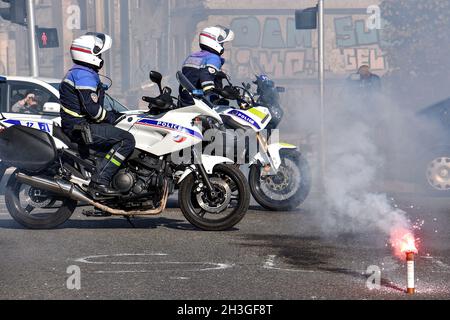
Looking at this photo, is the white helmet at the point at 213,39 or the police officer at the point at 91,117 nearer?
the police officer at the point at 91,117

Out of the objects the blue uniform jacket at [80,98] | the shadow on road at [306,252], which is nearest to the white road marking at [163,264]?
the shadow on road at [306,252]

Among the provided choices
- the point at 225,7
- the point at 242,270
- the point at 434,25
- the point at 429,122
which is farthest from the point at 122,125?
the point at 225,7

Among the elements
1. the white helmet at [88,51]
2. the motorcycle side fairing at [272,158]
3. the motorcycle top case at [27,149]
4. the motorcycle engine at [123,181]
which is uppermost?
the white helmet at [88,51]

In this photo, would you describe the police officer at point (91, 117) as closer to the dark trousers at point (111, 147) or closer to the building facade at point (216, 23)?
the dark trousers at point (111, 147)

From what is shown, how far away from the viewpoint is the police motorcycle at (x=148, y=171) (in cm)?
946

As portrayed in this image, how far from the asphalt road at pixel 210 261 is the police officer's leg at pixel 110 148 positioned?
59cm

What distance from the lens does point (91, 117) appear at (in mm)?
9547

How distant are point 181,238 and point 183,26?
131 ft

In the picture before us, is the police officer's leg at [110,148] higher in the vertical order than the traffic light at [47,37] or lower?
lower

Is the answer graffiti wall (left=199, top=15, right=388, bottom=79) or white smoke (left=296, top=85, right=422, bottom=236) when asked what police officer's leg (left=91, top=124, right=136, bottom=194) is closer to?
white smoke (left=296, top=85, right=422, bottom=236)

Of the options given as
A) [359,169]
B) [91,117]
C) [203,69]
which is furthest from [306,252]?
[359,169]

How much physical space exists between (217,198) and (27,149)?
1966 millimetres

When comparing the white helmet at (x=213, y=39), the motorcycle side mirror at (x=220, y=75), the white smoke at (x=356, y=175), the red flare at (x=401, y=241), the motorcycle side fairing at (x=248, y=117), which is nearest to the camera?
the red flare at (x=401, y=241)

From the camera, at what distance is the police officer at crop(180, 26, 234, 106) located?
11164 mm
